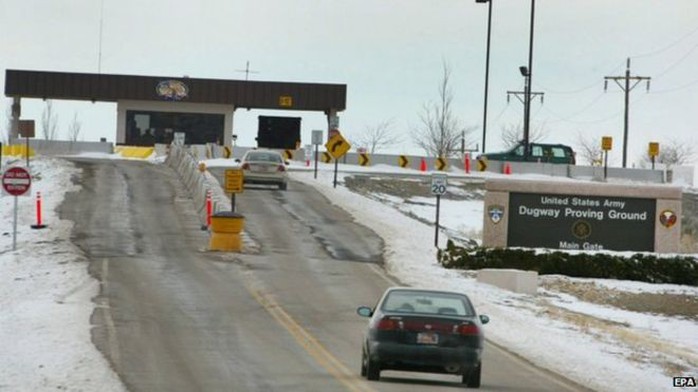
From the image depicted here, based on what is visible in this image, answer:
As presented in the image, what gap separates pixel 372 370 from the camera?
16.7 metres

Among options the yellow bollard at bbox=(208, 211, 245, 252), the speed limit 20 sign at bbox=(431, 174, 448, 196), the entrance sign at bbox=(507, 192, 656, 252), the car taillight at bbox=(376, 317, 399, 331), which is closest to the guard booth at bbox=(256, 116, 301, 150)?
the speed limit 20 sign at bbox=(431, 174, 448, 196)

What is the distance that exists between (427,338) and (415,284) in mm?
16005

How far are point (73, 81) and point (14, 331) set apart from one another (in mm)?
71569

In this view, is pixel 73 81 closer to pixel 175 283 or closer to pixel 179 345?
A: pixel 175 283

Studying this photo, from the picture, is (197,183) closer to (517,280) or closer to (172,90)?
(517,280)

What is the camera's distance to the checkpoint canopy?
90.4 metres

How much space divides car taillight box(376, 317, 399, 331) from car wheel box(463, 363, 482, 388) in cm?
114

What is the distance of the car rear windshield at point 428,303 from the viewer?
54.6ft

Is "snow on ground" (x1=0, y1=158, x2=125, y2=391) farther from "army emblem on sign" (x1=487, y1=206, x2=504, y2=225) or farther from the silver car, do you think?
"army emblem on sign" (x1=487, y1=206, x2=504, y2=225)

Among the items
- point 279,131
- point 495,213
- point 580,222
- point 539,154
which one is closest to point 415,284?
point 495,213

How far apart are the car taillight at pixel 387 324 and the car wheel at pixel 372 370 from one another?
541mm

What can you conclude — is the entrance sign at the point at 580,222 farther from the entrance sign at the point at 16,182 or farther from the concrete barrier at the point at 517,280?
the entrance sign at the point at 16,182

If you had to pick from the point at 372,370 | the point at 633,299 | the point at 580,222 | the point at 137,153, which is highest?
the point at 137,153

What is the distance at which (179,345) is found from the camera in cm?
2041
